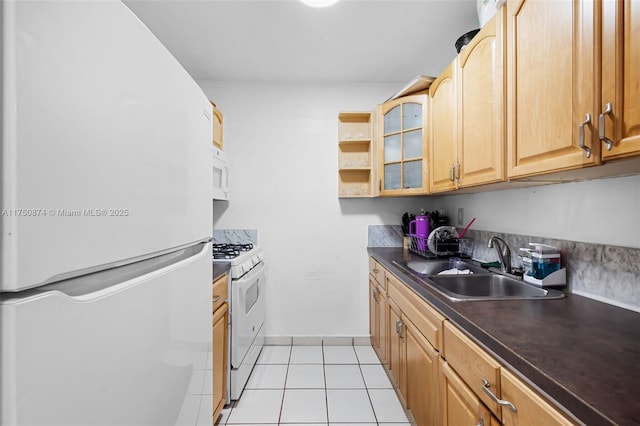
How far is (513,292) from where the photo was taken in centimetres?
148

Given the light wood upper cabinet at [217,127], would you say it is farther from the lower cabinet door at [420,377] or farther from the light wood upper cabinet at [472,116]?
the lower cabinet door at [420,377]

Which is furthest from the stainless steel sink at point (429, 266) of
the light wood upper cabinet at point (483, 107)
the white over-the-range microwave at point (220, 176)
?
the white over-the-range microwave at point (220, 176)

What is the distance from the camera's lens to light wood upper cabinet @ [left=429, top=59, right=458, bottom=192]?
67.9 inches

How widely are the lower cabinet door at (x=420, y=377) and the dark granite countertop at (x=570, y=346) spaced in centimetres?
29

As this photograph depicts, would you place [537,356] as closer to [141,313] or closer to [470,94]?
[141,313]

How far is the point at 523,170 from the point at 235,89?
2477mm

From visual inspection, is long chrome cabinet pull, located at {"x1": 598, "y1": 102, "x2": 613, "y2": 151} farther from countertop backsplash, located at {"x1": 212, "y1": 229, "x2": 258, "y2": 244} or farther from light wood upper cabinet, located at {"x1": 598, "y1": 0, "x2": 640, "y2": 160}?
countertop backsplash, located at {"x1": 212, "y1": 229, "x2": 258, "y2": 244}

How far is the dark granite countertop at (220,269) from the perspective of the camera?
64.6 inches

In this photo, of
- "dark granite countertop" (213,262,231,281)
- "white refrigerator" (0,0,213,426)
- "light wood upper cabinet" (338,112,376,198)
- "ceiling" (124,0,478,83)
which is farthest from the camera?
"light wood upper cabinet" (338,112,376,198)

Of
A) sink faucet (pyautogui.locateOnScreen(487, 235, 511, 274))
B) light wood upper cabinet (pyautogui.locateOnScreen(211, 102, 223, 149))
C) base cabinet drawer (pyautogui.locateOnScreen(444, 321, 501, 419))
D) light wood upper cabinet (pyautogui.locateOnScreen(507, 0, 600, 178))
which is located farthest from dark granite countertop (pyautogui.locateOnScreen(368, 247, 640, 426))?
light wood upper cabinet (pyautogui.locateOnScreen(211, 102, 223, 149))

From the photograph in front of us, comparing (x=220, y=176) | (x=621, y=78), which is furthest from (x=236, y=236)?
(x=621, y=78)

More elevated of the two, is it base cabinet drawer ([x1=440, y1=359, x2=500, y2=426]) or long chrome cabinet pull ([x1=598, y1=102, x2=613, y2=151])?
long chrome cabinet pull ([x1=598, y1=102, x2=613, y2=151])

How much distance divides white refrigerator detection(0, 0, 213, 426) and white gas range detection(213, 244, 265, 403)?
3.68ft

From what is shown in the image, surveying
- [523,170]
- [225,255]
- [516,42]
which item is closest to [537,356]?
[523,170]
